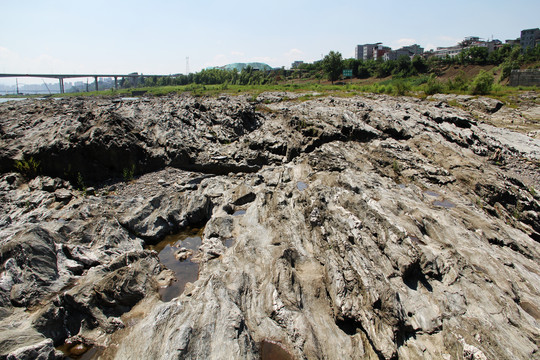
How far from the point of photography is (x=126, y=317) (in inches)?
477

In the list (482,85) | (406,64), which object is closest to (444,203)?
(482,85)

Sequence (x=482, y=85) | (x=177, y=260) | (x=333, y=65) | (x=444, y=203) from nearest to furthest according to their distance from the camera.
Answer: (x=177, y=260), (x=444, y=203), (x=482, y=85), (x=333, y=65)

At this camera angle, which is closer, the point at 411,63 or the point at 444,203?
the point at 444,203

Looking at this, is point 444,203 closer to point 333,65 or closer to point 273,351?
point 273,351

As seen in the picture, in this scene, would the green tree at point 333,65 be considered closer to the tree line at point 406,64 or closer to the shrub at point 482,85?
the tree line at point 406,64

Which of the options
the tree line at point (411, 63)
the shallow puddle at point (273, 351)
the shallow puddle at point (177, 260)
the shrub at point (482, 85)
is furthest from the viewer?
the tree line at point (411, 63)

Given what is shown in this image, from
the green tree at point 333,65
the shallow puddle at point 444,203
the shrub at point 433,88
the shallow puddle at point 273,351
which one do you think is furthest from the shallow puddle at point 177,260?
the green tree at point 333,65

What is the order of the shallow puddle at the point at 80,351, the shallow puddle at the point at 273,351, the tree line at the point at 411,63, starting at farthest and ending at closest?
the tree line at the point at 411,63, the shallow puddle at the point at 80,351, the shallow puddle at the point at 273,351

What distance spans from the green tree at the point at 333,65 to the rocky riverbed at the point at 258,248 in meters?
95.4

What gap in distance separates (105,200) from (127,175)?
5760 mm

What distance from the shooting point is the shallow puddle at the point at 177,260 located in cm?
1406

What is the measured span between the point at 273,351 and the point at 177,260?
8.61 m

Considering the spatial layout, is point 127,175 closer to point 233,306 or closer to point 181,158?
point 181,158

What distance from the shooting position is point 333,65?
116125 millimetres
